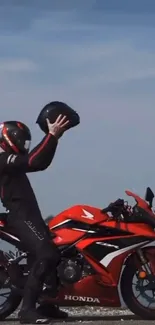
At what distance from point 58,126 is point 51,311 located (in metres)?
1.78

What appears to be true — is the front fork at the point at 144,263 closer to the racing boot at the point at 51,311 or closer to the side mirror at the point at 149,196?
the side mirror at the point at 149,196

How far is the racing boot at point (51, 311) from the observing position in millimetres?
9199

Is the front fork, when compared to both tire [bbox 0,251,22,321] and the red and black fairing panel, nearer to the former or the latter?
the red and black fairing panel

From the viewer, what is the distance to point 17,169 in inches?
342

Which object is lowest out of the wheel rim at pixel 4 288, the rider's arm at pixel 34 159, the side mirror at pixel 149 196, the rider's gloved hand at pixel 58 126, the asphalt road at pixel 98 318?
the asphalt road at pixel 98 318

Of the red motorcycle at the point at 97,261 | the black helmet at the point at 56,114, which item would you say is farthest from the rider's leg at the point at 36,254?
the black helmet at the point at 56,114

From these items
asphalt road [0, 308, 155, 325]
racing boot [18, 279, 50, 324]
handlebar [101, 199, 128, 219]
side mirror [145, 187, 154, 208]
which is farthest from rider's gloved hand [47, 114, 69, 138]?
asphalt road [0, 308, 155, 325]

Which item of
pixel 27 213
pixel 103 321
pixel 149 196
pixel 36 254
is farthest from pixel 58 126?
pixel 103 321

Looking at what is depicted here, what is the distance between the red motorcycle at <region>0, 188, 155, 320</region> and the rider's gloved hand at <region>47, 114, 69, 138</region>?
0.86 meters

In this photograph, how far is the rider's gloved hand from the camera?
28.5 feet

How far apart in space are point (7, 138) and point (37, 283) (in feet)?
4.31

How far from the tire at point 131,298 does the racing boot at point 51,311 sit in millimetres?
608

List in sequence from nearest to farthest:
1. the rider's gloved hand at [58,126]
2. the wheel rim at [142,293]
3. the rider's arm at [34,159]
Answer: the rider's arm at [34,159] < the rider's gloved hand at [58,126] < the wheel rim at [142,293]

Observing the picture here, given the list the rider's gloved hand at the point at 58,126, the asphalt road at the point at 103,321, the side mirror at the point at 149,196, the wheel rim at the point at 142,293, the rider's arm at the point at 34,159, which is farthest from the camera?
the side mirror at the point at 149,196
